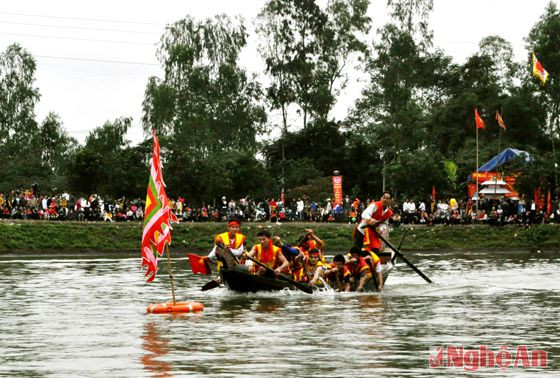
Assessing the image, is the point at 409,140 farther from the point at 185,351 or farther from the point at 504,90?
the point at 185,351

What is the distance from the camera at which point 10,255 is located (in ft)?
166

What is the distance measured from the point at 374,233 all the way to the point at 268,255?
357 centimetres

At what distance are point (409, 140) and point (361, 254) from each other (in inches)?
2238

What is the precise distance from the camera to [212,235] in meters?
55.5

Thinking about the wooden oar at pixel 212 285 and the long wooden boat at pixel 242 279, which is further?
the wooden oar at pixel 212 285

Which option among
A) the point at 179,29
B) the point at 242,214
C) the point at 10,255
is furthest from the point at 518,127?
the point at 10,255

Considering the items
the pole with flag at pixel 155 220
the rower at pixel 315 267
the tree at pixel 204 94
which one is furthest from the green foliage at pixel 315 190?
the pole with flag at pixel 155 220

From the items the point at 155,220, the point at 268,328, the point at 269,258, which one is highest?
the point at 155,220

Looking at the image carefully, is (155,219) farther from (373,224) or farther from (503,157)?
(503,157)

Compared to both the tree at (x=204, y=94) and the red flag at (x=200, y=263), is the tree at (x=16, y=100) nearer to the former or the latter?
the tree at (x=204, y=94)

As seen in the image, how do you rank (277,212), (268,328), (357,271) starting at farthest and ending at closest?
(277,212) < (357,271) < (268,328)

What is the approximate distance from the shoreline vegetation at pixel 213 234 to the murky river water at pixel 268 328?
17390 millimetres

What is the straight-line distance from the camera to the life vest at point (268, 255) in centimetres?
2702

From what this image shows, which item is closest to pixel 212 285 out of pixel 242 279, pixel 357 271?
pixel 242 279
